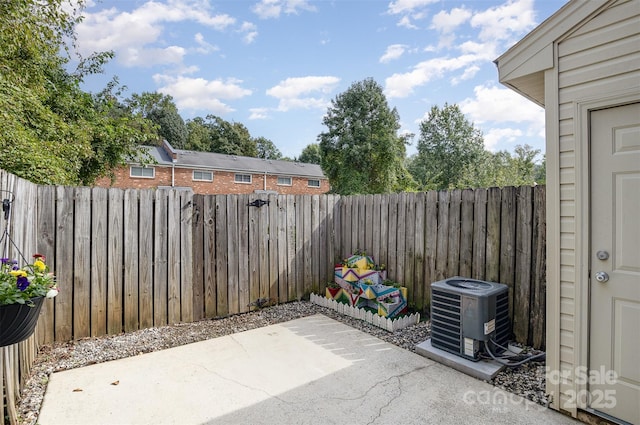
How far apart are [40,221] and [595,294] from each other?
15.8ft

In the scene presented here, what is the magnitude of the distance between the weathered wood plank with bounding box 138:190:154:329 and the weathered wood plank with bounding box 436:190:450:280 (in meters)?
3.54

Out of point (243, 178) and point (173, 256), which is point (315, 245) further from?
point (243, 178)

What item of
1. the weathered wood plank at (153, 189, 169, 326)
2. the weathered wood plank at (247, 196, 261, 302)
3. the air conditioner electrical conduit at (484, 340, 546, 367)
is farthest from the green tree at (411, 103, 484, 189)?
the weathered wood plank at (153, 189, 169, 326)

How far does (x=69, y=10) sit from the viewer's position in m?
5.07

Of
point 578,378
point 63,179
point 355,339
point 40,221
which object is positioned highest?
point 63,179

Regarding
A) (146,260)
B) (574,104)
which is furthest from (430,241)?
(146,260)

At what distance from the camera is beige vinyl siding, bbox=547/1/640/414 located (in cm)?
196

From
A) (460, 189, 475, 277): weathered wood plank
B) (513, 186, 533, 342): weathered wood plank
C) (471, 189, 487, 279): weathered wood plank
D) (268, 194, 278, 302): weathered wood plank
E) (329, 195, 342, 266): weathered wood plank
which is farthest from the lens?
(329, 195, 342, 266): weathered wood plank

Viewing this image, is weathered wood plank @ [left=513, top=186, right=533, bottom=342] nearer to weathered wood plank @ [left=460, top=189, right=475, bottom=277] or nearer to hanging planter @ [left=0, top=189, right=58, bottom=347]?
weathered wood plank @ [left=460, top=189, right=475, bottom=277]

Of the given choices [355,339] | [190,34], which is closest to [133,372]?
[355,339]

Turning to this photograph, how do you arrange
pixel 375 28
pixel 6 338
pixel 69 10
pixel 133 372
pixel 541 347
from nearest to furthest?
pixel 6 338
pixel 133 372
pixel 541 347
pixel 69 10
pixel 375 28

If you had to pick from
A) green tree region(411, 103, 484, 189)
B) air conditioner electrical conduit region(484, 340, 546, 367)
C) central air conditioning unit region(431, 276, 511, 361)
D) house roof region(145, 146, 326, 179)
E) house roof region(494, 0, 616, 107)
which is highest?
green tree region(411, 103, 484, 189)

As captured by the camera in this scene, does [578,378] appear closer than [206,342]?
Yes

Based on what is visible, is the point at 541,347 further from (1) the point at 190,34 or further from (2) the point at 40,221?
(1) the point at 190,34
